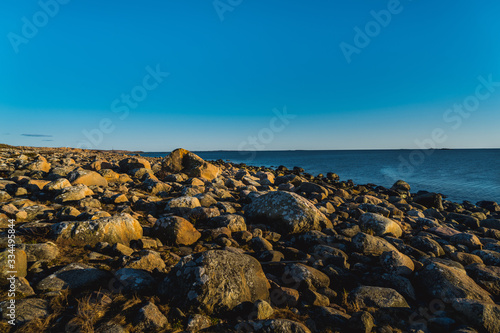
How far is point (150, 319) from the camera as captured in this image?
10.6 feet

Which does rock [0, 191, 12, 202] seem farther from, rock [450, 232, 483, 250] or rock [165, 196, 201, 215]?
rock [450, 232, 483, 250]

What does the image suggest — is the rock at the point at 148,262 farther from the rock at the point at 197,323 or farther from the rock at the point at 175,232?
the rock at the point at 197,323

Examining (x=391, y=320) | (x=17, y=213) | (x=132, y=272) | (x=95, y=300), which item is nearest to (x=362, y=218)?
(x=391, y=320)

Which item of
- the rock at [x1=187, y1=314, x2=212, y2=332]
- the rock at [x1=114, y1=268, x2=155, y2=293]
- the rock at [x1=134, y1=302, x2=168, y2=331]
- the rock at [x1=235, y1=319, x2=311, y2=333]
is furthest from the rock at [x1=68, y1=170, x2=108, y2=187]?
the rock at [x1=235, y1=319, x2=311, y2=333]

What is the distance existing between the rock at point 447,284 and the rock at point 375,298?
0.96m

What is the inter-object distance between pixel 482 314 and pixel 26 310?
662 centimetres

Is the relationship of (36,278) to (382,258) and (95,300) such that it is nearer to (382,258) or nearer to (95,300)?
(95,300)

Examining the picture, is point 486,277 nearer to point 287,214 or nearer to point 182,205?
point 287,214

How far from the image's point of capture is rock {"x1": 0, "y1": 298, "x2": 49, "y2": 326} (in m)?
3.06

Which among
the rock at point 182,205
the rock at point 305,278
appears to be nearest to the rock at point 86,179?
the rock at point 182,205

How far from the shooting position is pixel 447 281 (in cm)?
479

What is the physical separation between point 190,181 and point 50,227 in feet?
25.2

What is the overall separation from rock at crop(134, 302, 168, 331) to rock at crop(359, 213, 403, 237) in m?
7.08

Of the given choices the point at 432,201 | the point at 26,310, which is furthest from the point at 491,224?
the point at 26,310
